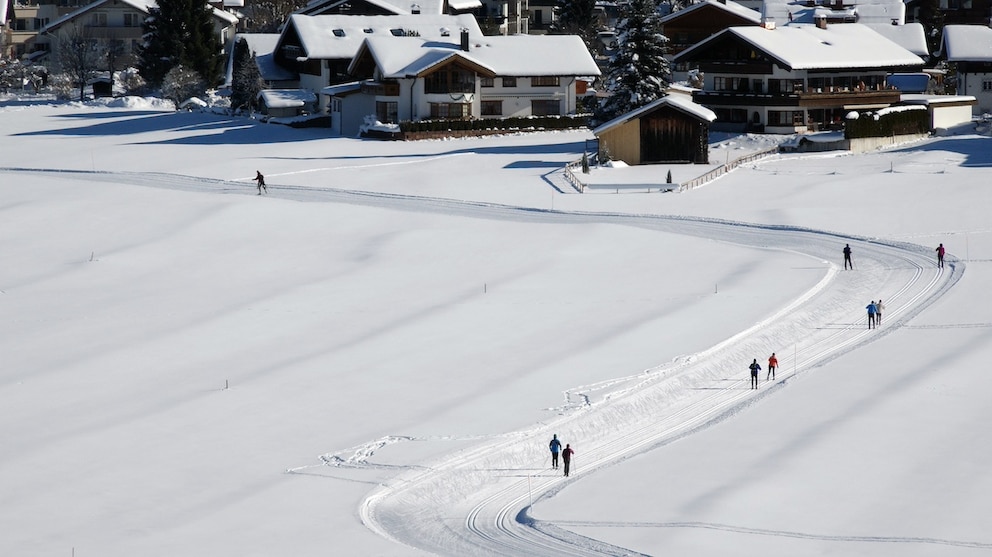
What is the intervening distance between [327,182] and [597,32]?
216 feet

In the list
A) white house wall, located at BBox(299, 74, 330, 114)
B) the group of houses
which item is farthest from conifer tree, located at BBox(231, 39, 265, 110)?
white house wall, located at BBox(299, 74, 330, 114)

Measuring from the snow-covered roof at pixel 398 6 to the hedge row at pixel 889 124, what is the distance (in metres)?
42.5

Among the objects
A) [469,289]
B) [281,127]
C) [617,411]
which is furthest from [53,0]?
[617,411]

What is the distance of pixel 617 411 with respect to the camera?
35094 millimetres

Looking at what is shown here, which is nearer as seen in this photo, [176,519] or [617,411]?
[176,519]

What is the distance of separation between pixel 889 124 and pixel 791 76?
6.28 m

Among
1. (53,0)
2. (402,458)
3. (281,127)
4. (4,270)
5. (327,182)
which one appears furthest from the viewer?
(53,0)

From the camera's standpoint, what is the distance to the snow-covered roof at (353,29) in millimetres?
90000

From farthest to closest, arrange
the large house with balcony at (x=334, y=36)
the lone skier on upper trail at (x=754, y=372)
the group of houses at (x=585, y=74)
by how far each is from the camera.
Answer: the large house with balcony at (x=334, y=36) < the group of houses at (x=585, y=74) < the lone skier on upper trail at (x=754, y=372)

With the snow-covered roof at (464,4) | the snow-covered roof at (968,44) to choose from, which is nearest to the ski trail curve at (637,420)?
the snow-covered roof at (968,44)

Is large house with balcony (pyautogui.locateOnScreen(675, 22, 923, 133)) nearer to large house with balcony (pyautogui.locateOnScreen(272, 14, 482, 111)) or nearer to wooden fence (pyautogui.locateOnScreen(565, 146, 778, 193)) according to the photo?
wooden fence (pyautogui.locateOnScreen(565, 146, 778, 193))

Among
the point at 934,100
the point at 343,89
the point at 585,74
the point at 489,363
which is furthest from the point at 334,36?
the point at 489,363

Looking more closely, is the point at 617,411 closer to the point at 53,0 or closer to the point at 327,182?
the point at 327,182

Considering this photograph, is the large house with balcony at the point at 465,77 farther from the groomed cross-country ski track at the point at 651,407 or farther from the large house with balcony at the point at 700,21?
the groomed cross-country ski track at the point at 651,407
